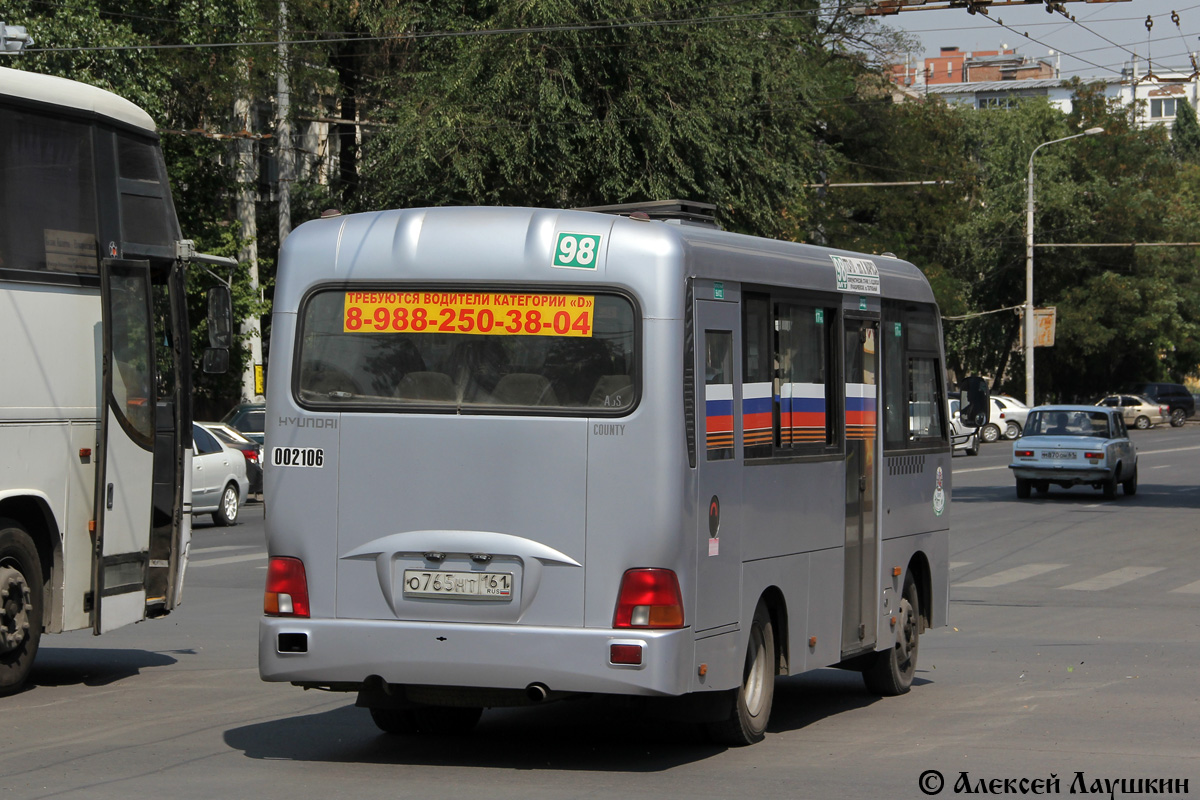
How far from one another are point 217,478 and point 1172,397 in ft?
181

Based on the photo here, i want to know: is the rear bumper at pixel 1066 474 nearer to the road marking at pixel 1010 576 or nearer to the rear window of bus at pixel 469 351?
the road marking at pixel 1010 576

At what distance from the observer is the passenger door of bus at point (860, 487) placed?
394 inches

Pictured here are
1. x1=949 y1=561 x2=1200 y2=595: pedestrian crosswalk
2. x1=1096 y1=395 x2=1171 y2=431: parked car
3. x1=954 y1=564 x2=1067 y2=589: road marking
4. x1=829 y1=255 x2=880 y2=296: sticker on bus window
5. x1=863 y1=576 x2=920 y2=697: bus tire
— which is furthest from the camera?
x1=1096 y1=395 x2=1171 y2=431: parked car

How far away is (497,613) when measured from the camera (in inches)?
→ 308

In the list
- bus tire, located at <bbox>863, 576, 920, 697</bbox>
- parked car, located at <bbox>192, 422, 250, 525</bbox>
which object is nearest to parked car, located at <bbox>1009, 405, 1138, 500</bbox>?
parked car, located at <bbox>192, 422, 250, 525</bbox>

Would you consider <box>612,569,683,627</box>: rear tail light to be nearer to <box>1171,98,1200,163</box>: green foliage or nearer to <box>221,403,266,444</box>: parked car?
<box>221,403,266,444</box>: parked car

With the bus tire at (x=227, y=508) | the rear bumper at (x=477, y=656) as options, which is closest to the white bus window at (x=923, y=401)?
the rear bumper at (x=477, y=656)

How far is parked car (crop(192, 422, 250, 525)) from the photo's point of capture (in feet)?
84.4

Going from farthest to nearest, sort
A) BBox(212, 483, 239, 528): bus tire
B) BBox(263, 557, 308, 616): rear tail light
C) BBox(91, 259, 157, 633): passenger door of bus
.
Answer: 1. BBox(212, 483, 239, 528): bus tire
2. BBox(91, 259, 157, 633): passenger door of bus
3. BBox(263, 557, 308, 616): rear tail light

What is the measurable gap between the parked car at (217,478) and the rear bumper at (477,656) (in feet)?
58.5

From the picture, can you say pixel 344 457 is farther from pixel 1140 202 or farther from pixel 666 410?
pixel 1140 202

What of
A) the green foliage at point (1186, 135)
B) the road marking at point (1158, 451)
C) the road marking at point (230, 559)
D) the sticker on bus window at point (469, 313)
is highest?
the green foliage at point (1186, 135)

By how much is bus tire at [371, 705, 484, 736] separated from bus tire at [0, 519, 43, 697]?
2.86 metres

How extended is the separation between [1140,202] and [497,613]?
66543 millimetres
